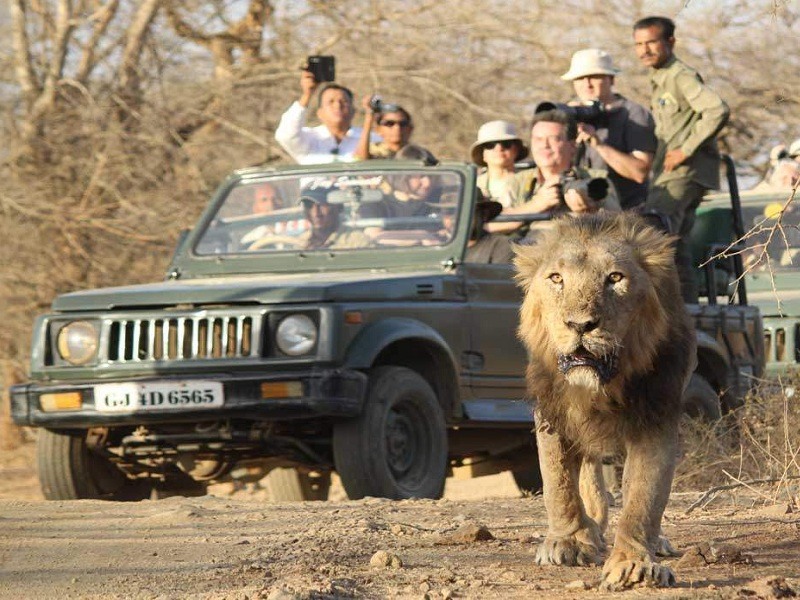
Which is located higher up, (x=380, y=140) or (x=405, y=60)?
(x=405, y=60)

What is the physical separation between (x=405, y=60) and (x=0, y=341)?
4157mm

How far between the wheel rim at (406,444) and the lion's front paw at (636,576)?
9.14 ft

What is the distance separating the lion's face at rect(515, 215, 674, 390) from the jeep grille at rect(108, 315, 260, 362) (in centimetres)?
241

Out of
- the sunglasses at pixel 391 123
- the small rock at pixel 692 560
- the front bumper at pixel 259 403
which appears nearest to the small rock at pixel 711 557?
the small rock at pixel 692 560

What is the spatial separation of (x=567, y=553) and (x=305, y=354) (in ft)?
7.70

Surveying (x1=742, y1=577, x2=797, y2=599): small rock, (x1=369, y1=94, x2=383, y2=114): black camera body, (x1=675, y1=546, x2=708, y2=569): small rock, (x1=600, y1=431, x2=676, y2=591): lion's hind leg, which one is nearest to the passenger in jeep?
(x1=369, y1=94, x2=383, y2=114): black camera body

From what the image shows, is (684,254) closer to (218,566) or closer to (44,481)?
(44,481)

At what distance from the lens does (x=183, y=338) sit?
23.4 ft

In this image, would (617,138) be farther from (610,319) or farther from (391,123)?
(610,319)

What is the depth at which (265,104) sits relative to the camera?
1396cm

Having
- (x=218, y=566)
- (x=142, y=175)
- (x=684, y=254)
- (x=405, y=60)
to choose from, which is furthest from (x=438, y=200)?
(x=405, y=60)

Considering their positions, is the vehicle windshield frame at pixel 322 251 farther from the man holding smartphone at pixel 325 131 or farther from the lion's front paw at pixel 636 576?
the lion's front paw at pixel 636 576

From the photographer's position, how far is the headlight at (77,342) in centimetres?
732

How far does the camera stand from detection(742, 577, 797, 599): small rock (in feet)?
14.0
